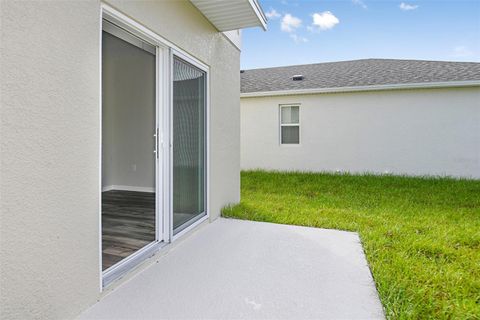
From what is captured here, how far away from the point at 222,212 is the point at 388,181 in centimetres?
566

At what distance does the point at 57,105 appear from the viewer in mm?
1933

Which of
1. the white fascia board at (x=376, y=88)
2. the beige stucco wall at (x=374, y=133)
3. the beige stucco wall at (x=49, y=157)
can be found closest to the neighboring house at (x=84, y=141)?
the beige stucco wall at (x=49, y=157)

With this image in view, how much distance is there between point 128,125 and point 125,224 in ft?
12.0

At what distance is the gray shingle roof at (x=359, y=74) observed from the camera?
9.25m

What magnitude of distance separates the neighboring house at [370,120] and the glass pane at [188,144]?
6.35m

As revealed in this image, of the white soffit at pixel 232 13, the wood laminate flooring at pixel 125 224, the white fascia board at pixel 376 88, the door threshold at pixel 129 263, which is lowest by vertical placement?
the door threshold at pixel 129 263

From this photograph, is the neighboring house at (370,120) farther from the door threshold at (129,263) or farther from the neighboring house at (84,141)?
the door threshold at (129,263)

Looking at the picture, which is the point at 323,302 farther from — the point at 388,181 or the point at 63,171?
the point at 388,181

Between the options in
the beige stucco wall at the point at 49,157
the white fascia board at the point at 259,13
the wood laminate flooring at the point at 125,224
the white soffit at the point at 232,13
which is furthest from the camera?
the white fascia board at the point at 259,13

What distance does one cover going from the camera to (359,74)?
10.6m

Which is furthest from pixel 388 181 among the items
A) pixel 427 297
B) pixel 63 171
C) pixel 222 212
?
pixel 63 171

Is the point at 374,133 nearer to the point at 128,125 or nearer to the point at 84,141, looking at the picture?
the point at 128,125

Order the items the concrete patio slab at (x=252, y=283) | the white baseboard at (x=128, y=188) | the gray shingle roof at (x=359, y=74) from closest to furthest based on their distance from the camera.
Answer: the concrete patio slab at (x=252, y=283), the white baseboard at (x=128, y=188), the gray shingle roof at (x=359, y=74)

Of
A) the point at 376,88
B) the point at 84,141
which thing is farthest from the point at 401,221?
the point at 376,88
